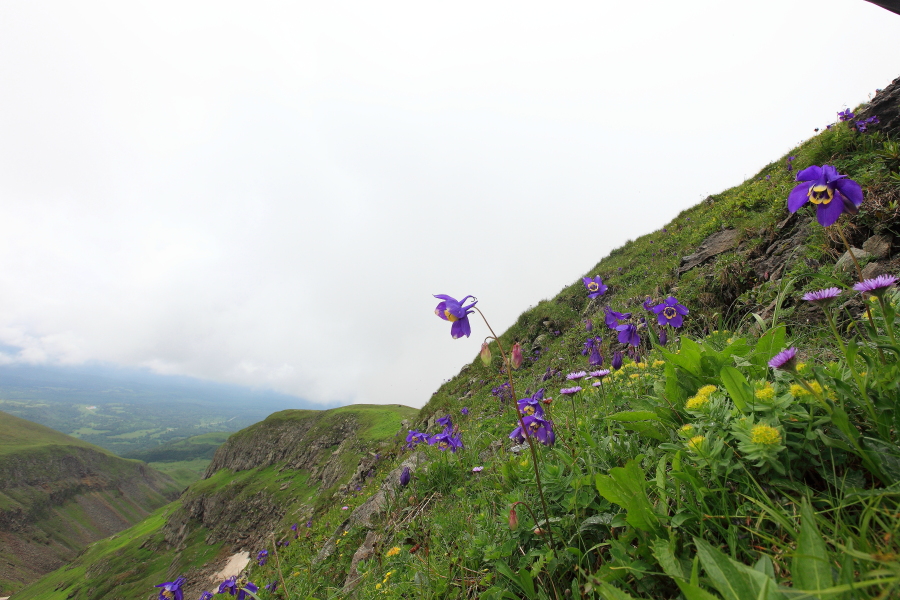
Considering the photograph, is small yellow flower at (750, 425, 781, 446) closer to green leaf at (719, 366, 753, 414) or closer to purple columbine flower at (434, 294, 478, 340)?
green leaf at (719, 366, 753, 414)

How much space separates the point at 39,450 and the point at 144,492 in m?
30.2

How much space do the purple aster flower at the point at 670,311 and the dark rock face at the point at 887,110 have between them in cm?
493

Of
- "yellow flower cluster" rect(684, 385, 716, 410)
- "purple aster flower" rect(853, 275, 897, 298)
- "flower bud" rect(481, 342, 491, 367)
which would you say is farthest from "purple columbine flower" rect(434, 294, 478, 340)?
"purple aster flower" rect(853, 275, 897, 298)

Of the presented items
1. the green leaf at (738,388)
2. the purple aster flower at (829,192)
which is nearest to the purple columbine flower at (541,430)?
the green leaf at (738,388)

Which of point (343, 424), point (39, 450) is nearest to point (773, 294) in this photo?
point (343, 424)

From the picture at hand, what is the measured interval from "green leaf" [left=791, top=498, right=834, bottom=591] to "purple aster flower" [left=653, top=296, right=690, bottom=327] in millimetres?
2669

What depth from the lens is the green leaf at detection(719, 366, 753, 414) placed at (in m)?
1.66

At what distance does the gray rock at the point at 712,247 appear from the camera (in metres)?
6.98

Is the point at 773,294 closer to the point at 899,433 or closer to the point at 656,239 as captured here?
the point at 899,433

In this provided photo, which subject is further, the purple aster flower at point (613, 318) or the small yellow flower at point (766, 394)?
the purple aster flower at point (613, 318)

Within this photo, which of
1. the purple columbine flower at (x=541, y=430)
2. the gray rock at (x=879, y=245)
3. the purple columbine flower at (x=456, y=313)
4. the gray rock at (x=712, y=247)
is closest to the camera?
the purple columbine flower at (x=456, y=313)

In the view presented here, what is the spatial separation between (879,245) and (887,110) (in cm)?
354

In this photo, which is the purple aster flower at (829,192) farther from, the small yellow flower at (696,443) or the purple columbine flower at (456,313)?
the purple columbine flower at (456,313)

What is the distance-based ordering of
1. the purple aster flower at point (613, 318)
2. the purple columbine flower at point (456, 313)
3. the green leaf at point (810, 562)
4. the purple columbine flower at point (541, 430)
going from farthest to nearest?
the purple aster flower at point (613, 318) → the purple columbine flower at point (541, 430) → the purple columbine flower at point (456, 313) → the green leaf at point (810, 562)
